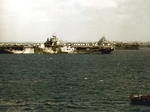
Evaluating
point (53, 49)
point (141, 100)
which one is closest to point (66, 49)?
point (53, 49)

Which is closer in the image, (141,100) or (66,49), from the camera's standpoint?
(141,100)

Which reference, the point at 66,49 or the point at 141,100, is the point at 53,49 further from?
the point at 141,100

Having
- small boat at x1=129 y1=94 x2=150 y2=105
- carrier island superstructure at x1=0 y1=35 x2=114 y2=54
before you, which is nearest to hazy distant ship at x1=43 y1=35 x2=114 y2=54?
carrier island superstructure at x1=0 y1=35 x2=114 y2=54

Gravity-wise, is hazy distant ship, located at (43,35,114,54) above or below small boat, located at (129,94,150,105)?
above

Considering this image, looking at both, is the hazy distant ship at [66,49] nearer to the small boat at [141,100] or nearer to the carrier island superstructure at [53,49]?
the carrier island superstructure at [53,49]

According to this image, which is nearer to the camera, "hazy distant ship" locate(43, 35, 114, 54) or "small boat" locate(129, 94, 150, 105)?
"small boat" locate(129, 94, 150, 105)

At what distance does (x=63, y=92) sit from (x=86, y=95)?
3.28 metres

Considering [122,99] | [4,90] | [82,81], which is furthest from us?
[82,81]

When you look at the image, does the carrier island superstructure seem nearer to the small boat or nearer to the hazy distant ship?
the hazy distant ship

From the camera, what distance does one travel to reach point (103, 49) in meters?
118

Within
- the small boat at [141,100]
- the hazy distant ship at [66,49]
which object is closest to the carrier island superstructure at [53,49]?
the hazy distant ship at [66,49]

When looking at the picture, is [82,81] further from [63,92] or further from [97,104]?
[97,104]

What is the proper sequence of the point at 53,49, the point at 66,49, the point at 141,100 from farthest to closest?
1. the point at 66,49
2. the point at 53,49
3. the point at 141,100

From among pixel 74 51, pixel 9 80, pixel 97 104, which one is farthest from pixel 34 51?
pixel 97 104
